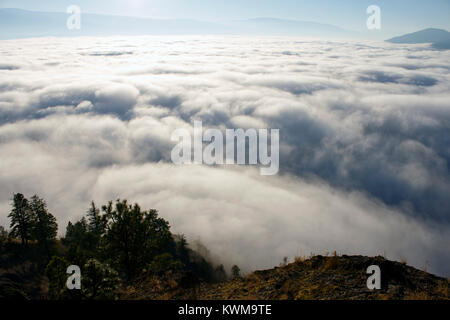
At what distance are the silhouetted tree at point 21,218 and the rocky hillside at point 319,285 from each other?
41.7m

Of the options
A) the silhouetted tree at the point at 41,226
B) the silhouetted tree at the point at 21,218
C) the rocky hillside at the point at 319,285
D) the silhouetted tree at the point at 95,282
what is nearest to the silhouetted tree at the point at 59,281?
the silhouetted tree at the point at 95,282

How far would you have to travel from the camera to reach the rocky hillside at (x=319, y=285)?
33.1 ft

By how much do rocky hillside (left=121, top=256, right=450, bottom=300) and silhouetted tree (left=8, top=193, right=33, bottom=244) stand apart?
41.7m

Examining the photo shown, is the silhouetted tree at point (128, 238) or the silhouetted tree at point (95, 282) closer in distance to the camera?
the silhouetted tree at point (95, 282)

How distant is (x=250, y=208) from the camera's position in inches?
7101

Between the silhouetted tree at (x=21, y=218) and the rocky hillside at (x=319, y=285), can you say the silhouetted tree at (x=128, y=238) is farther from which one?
the silhouetted tree at (x=21, y=218)

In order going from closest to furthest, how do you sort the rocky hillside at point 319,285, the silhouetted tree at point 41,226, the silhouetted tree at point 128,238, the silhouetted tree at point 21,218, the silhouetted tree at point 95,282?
the rocky hillside at point 319,285 → the silhouetted tree at point 95,282 → the silhouetted tree at point 128,238 → the silhouetted tree at point 41,226 → the silhouetted tree at point 21,218

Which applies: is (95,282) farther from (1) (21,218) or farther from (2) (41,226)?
(1) (21,218)

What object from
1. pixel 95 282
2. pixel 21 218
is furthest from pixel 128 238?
pixel 21 218

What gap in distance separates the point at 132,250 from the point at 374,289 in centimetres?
1605

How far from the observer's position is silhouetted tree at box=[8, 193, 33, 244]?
4309cm

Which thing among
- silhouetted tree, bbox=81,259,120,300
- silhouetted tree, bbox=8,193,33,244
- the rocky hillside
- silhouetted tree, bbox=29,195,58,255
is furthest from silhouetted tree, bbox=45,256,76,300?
silhouetted tree, bbox=8,193,33,244

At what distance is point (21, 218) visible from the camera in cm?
4369
